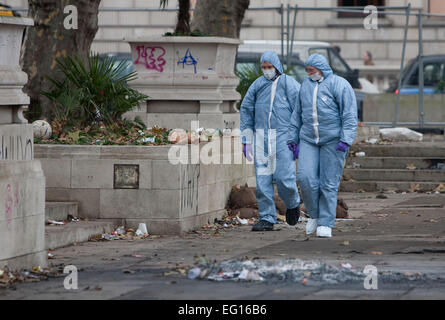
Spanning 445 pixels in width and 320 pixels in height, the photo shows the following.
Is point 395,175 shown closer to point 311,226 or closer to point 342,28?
point 311,226

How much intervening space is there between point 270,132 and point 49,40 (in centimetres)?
301

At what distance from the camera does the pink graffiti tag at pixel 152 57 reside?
14000 millimetres

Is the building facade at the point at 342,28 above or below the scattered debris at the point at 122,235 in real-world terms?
above

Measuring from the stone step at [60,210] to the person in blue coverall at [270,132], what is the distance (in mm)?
1892

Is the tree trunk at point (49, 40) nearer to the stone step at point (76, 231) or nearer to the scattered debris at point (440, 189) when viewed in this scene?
the stone step at point (76, 231)

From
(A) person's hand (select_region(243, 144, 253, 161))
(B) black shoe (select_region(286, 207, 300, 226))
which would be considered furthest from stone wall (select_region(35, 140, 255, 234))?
(B) black shoe (select_region(286, 207, 300, 226))

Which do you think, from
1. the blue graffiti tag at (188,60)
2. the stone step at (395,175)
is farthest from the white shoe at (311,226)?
the stone step at (395,175)

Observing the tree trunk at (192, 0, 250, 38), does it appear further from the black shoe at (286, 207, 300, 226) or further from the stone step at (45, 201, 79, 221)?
the stone step at (45, 201, 79, 221)

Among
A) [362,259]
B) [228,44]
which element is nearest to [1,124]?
[362,259]

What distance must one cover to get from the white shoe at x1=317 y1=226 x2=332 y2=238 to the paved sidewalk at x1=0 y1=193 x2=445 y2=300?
4.4 inches

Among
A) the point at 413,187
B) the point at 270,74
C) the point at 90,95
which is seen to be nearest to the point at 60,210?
the point at 90,95

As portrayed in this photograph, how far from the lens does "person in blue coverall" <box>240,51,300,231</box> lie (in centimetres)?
1170

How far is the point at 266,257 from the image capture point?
9.32m
